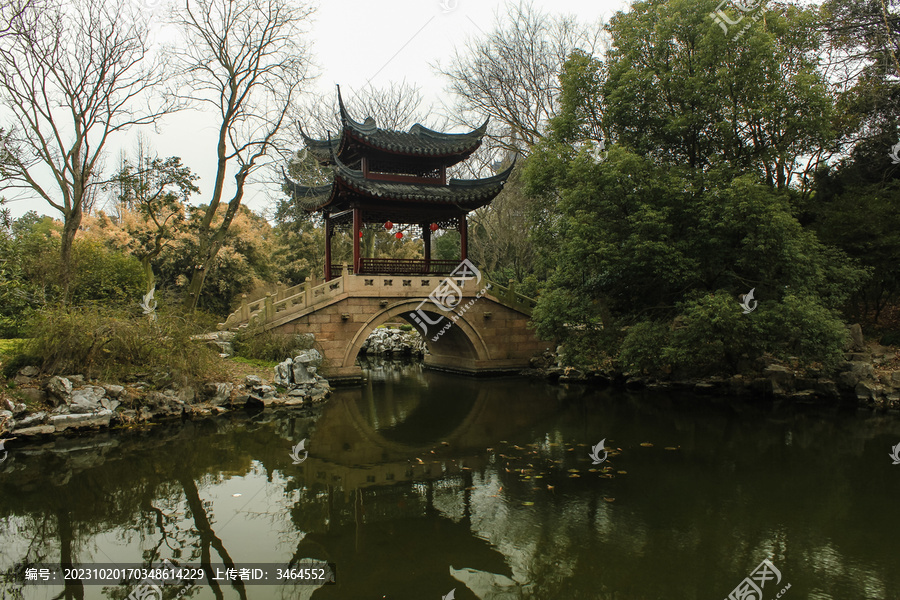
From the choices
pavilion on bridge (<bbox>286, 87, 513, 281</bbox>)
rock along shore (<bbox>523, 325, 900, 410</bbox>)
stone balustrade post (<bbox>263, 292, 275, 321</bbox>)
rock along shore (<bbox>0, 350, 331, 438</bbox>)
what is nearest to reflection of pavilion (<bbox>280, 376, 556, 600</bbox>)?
rock along shore (<bbox>0, 350, 331, 438</bbox>)

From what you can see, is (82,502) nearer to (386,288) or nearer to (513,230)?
(386,288)

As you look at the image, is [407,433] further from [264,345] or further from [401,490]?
[264,345]

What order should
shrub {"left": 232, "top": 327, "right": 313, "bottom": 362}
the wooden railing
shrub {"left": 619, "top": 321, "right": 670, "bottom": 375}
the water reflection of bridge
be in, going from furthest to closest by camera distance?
1. the wooden railing
2. shrub {"left": 232, "top": 327, "right": 313, "bottom": 362}
3. shrub {"left": 619, "top": 321, "right": 670, "bottom": 375}
4. the water reflection of bridge

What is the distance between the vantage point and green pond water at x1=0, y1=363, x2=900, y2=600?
4273 mm

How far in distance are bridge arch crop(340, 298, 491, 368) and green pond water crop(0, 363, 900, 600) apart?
362cm

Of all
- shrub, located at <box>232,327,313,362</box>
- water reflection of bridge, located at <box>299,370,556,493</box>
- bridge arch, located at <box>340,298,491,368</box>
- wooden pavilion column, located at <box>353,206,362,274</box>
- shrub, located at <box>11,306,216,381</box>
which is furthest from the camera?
bridge arch, located at <box>340,298,491,368</box>

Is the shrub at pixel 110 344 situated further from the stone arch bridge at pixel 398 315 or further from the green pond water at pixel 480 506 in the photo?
the stone arch bridge at pixel 398 315

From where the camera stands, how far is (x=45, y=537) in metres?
5.09

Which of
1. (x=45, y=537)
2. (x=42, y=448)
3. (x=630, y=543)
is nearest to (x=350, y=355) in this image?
(x=42, y=448)

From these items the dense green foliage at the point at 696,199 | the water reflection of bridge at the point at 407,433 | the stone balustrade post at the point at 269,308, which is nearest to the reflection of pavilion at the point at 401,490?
the water reflection of bridge at the point at 407,433

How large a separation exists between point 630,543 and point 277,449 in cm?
509

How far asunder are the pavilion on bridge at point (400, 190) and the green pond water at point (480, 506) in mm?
5433

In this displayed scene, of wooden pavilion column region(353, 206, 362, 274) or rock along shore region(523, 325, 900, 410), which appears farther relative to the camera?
wooden pavilion column region(353, 206, 362, 274)

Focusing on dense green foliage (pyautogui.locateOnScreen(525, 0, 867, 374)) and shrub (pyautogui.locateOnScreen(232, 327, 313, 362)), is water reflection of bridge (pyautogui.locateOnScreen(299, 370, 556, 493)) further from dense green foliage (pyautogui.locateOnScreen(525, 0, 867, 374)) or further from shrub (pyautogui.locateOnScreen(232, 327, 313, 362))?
dense green foliage (pyautogui.locateOnScreen(525, 0, 867, 374))
